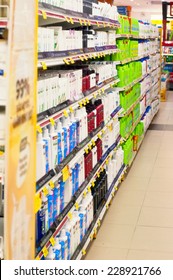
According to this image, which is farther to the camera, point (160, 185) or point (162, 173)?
point (162, 173)

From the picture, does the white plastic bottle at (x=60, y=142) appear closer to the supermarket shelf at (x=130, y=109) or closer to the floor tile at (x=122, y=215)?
the floor tile at (x=122, y=215)

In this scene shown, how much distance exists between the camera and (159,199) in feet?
21.1

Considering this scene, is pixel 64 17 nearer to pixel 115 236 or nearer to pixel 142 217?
pixel 115 236

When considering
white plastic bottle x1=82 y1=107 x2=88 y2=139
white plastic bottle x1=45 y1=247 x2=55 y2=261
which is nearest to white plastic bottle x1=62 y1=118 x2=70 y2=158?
Answer: white plastic bottle x1=82 y1=107 x2=88 y2=139

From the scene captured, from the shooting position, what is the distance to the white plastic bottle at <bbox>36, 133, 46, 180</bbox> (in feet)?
10.6

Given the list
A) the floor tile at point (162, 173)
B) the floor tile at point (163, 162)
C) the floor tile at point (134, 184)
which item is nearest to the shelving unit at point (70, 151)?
the floor tile at point (134, 184)

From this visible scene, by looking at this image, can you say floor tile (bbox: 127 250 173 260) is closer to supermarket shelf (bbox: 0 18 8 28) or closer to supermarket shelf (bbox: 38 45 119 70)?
supermarket shelf (bbox: 38 45 119 70)

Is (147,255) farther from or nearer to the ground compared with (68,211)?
nearer to the ground

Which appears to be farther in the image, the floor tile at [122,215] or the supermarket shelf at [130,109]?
the supermarket shelf at [130,109]

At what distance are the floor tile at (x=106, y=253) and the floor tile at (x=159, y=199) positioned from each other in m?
1.43

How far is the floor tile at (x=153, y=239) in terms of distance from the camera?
16.2ft

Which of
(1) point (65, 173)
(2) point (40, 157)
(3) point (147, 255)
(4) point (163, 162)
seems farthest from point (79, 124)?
(4) point (163, 162)

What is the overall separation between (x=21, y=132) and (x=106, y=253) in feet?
8.90
